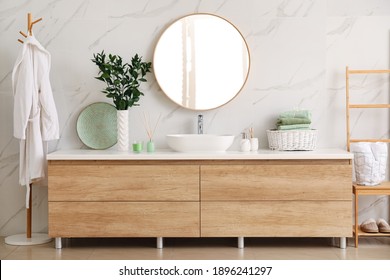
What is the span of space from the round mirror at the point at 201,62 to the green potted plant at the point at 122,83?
208mm

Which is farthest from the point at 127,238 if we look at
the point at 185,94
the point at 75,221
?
the point at 185,94

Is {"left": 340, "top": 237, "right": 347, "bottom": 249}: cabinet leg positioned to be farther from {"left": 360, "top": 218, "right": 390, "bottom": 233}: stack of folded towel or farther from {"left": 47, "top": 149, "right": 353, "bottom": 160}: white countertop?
{"left": 47, "top": 149, "right": 353, "bottom": 160}: white countertop

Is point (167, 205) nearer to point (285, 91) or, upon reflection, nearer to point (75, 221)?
point (75, 221)

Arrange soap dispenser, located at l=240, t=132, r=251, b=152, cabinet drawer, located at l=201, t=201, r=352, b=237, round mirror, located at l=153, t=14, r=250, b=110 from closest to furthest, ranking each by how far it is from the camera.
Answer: cabinet drawer, located at l=201, t=201, r=352, b=237 < soap dispenser, located at l=240, t=132, r=251, b=152 < round mirror, located at l=153, t=14, r=250, b=110

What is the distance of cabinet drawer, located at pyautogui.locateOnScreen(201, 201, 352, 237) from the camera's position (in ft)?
15.3

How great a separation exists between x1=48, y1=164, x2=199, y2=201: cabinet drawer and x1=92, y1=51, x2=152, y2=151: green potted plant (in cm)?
33

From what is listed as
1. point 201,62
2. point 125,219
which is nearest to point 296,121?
point 201,62

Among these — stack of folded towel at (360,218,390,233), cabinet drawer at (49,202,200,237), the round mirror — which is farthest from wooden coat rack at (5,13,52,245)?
stack of folded towel at (360,218,390,233)

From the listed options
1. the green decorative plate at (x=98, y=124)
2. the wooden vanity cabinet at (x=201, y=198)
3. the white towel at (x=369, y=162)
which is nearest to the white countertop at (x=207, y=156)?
the wooden vanity cabinet at (x=201, y=198)

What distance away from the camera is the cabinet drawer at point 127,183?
4691 mm

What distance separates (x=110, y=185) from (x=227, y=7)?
165cm

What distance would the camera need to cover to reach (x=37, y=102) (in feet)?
16.0

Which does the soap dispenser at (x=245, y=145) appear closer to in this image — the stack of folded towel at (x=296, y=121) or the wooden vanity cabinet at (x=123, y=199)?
the stack of folded towel at (x=296, y=121)
